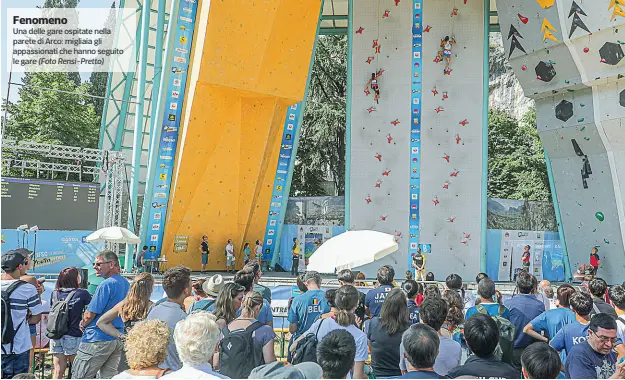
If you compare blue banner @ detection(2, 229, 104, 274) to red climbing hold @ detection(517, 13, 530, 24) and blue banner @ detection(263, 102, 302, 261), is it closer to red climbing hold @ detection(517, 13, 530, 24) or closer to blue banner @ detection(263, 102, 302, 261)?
blue banner @ detection(263, 102, 302, 261)

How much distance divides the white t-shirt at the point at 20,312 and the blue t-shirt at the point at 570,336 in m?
4.29

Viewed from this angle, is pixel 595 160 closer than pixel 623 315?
No

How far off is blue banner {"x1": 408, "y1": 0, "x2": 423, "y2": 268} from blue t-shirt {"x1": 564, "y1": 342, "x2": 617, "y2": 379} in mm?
15706

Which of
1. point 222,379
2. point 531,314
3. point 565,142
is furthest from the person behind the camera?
point 565,142

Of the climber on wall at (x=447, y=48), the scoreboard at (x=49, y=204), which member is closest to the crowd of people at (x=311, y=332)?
the scoreboard at (x=49, y=204)

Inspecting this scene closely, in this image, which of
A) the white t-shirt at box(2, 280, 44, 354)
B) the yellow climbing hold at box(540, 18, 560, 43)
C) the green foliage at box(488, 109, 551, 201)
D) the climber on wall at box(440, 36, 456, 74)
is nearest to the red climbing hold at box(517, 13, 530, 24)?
the yellow climbing hold at box(540, 18, 560, 43)

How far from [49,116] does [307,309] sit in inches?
1117

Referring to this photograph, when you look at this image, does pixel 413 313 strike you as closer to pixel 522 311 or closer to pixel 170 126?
pixel 522 311

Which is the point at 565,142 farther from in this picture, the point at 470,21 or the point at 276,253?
the point at 276,253

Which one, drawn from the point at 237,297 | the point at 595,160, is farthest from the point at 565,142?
the point at 237,297

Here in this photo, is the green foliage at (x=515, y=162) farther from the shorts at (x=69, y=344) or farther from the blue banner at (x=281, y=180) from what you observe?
the shorts at (x=69, y=344)

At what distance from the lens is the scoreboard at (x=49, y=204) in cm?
1554

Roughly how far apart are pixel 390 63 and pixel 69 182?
11128 mm

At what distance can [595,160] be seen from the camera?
17.1 meters
